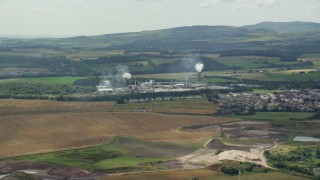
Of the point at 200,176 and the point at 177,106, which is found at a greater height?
the point at 177,106

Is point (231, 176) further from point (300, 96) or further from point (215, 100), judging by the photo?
point (300, 96)

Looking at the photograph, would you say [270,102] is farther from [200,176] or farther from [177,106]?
[200,176]

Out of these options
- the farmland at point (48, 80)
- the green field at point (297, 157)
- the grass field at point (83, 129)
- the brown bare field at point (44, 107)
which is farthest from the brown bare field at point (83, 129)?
the farmland at point (48, 80)

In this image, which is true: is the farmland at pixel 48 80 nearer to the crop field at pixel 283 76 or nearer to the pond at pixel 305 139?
the crop field at pixel 283 76

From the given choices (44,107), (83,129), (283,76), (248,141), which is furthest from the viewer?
(283,76)

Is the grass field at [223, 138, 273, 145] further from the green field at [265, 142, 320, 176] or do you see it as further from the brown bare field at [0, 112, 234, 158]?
the brown bare field at [0, 112, 234, 158]

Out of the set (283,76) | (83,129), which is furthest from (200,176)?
(283,76)

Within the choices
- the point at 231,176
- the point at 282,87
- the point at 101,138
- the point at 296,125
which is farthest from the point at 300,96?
the point at 231,176

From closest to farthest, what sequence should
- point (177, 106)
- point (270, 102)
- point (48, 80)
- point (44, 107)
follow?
point (44, 107) < point (177, 106) < point (270, 102) < point (48, 80)
